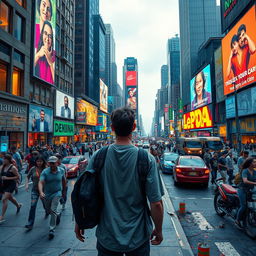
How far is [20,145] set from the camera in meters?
26.9

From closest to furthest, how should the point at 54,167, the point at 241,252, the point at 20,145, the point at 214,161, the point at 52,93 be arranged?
the point at 241,252 < the point at 54,167 < the point at 214,161 < the point at 20,145 < the point at 52,93

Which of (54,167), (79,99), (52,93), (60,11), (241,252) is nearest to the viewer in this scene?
(241,252)

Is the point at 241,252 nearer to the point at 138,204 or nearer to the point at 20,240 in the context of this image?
the point at 138,204

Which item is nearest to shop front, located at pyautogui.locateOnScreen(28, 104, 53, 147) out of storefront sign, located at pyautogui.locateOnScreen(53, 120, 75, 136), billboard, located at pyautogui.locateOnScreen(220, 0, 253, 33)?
storefront sign, located at pyautogui.locateOnScreen(53, 120, 75, 136)

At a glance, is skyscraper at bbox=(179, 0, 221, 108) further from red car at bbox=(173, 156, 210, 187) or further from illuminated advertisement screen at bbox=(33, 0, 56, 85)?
red car at bbox=(173, 156, 210, 187)

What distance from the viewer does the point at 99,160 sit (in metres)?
2.00

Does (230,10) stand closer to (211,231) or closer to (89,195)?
(211,231)

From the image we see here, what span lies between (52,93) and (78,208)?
41821 mm

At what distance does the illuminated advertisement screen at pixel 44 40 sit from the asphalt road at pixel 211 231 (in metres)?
30.8

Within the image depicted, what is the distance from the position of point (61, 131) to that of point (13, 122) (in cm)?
1893

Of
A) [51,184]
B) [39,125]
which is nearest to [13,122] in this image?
[39,125]

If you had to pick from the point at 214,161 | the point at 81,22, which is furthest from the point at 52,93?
the point at 81,22

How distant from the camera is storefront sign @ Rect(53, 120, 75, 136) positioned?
41250 mm

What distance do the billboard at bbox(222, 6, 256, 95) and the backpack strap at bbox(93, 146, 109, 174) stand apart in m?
34.3
